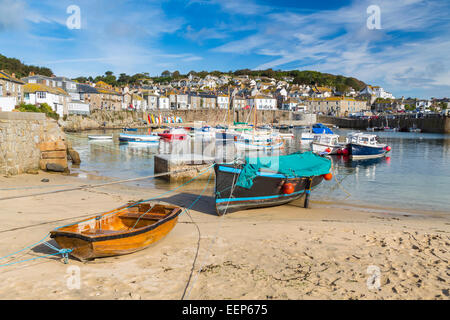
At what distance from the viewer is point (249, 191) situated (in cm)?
1098

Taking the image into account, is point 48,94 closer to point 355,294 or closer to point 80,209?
point 80,209

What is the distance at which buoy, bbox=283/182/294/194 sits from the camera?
1148 cm

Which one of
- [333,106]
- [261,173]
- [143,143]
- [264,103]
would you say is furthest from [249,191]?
[333,106]

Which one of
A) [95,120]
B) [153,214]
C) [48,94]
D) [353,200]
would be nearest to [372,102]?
[95,120]

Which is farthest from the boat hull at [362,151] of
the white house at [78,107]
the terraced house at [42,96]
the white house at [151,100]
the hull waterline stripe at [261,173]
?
the white house at [151,100]

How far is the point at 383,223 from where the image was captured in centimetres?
1048

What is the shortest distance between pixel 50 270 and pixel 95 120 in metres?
78.1

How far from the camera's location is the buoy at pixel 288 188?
1148cm

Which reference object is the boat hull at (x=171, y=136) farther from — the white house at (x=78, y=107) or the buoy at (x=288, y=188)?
the white house at (x=78, y=107)

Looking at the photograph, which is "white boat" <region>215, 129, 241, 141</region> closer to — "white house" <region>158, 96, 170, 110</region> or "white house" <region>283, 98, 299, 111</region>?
"white house" <region>158, 96, 170, 110</region>

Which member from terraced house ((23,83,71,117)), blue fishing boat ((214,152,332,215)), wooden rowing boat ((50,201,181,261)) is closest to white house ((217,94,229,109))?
terraced house ((23,83,71,117))

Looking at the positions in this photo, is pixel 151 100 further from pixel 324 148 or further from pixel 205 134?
pixel 324 148

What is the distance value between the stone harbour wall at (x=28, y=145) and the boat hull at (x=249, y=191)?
391 inches

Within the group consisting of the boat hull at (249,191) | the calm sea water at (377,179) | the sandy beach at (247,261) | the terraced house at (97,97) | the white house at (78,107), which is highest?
the terraced house at (97,97)
